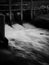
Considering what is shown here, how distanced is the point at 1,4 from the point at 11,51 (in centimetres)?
600

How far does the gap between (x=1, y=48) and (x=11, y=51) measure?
0.42 metres

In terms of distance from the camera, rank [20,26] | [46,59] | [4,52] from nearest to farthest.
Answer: [46,59], [4,52], [20,26]

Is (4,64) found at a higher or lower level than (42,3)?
lower

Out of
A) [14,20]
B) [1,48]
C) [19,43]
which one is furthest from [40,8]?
[1,48]

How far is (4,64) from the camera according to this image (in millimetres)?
4391

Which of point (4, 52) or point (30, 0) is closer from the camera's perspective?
point (4, 52)

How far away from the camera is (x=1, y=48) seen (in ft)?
18.4


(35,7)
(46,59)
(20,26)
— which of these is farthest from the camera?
(35,7)

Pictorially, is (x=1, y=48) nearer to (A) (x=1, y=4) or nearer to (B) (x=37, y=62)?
(B) (x=37, y=62)

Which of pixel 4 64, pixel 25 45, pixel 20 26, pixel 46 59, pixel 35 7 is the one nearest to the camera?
pixel 4 64

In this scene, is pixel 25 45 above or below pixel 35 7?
below

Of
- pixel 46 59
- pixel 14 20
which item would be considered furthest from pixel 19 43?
pixel 14 20

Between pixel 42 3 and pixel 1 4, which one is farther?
pixel 42 3

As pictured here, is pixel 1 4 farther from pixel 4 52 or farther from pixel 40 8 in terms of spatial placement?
pixel 4 52
